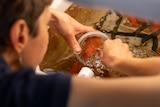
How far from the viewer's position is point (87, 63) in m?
1.22

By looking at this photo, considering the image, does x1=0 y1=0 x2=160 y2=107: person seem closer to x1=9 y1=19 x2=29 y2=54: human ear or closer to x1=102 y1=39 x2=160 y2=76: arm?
x1=9 y1=19 x2=29 y2=54: human ear

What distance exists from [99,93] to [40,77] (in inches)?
5.0

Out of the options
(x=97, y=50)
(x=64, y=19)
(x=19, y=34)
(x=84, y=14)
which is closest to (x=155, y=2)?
(x=19, y=34)

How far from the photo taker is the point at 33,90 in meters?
0.62

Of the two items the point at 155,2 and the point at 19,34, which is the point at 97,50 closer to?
the point at 19,34

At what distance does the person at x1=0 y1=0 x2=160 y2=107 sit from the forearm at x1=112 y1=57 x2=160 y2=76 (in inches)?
9.2

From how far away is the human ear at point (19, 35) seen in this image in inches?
26.3

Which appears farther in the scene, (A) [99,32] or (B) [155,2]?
(A) [99,32]

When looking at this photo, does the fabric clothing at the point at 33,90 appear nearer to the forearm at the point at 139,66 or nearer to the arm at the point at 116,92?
the arm at the point at 116,92

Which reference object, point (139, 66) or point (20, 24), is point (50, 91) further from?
point (139, 66)

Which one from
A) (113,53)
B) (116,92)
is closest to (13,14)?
(116,92)

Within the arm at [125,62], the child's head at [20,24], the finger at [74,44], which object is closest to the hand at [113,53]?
the arm at [125,62]

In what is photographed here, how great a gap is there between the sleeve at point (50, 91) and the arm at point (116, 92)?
0.04ft

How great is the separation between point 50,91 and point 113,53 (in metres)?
0.37
